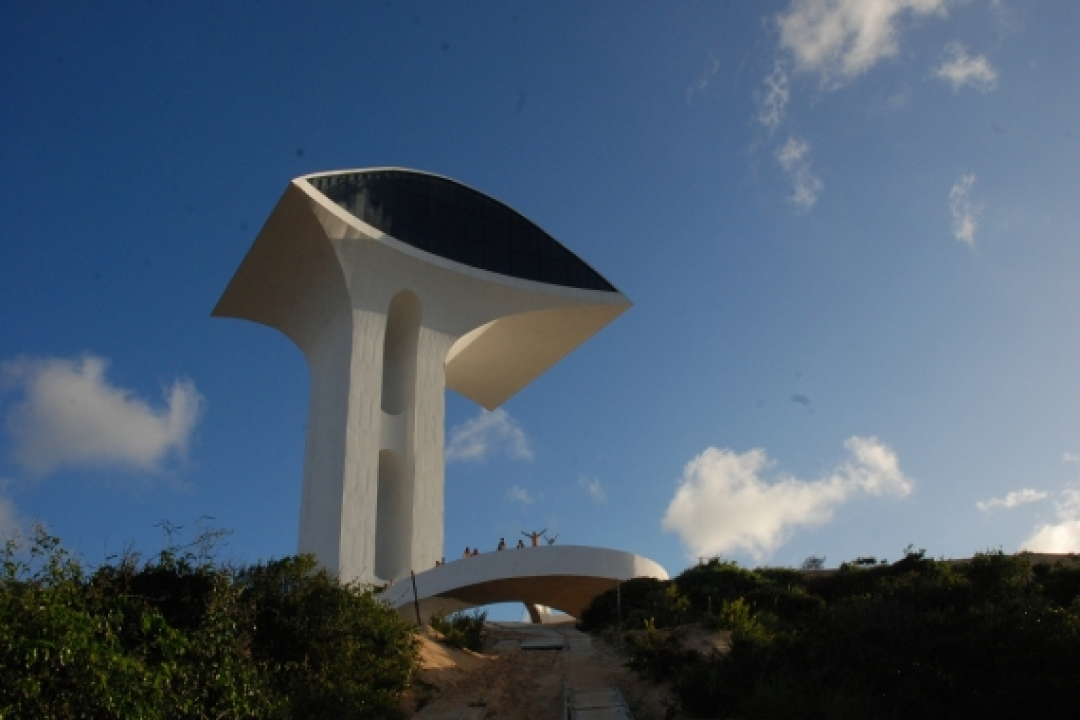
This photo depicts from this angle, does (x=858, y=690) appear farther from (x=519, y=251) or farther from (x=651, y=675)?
(x=519, y=251)

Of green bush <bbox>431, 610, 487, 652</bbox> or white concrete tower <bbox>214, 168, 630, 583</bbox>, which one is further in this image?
white concrete tower <bbox>214, 168, 630, 583</bbox>

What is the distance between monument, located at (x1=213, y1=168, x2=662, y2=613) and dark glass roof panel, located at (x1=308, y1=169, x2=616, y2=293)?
4 cm

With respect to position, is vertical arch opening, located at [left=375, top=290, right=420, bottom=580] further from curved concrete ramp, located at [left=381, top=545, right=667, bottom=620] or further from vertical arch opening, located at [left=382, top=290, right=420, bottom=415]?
curved concrete ramp, located at [left=381, top=545, right=667, bottom=620]

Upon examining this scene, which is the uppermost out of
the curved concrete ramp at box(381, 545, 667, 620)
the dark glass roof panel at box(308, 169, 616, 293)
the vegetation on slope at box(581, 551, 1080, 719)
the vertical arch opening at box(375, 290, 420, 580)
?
the dark glass roof panel at box(308, 169, 616, 293)

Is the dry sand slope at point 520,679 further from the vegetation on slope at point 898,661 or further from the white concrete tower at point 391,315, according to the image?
the white concrete tower at point 391,315

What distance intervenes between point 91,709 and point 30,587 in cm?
106

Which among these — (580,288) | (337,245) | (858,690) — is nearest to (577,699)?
(858,690)

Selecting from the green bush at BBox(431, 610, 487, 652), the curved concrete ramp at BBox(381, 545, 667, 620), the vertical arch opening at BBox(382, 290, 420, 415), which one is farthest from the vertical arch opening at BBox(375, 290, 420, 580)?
the green bush at BBox(431, 610, 487, 652)

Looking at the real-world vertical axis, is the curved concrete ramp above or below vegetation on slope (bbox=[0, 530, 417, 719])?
above

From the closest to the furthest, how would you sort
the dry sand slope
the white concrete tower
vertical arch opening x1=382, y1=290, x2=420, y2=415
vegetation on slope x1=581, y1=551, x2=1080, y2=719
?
vegetation on slope x1=581, y1=551, x2=1080, y2=719 < the dry sand slope < the white concrete tower < vertical arch opening x1=382, y1=290, x2=420, y2=415

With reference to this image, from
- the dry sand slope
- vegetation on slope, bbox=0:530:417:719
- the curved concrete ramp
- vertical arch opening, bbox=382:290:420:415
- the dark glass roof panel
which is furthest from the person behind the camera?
the dark glass roof panel

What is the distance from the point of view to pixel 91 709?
6988mm

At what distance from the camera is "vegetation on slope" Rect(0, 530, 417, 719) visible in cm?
692

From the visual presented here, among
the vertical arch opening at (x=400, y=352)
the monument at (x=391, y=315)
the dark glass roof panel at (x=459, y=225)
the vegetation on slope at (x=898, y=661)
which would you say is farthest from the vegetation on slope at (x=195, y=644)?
the dark glass roof panel at (x=459, y=225)
